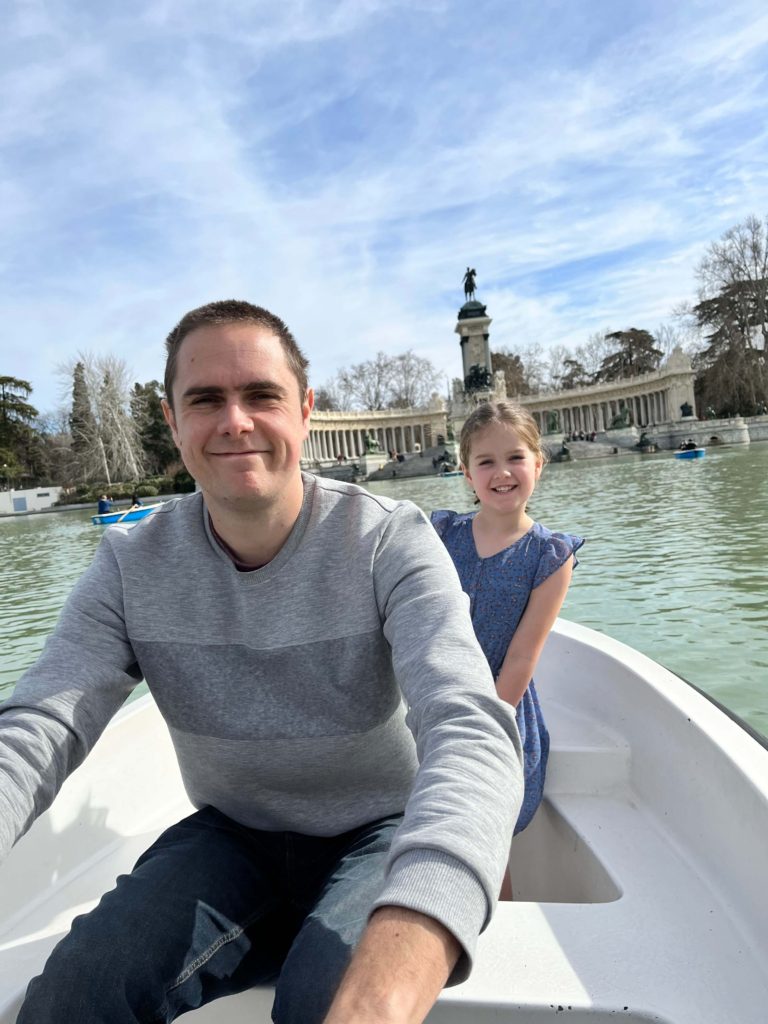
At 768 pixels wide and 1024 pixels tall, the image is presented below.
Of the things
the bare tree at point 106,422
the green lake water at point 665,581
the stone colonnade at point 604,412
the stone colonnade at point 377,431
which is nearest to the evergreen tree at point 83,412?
the bare tree at point 106,422

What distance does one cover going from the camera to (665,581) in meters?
7.61

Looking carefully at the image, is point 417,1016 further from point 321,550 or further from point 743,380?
point 743,380

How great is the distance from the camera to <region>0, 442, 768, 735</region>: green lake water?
5086 millimetres

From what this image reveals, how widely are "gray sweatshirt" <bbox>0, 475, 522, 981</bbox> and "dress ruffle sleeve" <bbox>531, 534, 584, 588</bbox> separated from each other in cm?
86

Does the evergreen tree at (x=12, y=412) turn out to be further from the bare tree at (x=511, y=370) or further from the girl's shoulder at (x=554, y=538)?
the girl's shoulder at (x=554, y=538)

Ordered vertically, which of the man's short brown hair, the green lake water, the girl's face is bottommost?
the green lake water

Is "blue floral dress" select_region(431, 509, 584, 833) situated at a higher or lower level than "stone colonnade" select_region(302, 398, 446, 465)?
lower

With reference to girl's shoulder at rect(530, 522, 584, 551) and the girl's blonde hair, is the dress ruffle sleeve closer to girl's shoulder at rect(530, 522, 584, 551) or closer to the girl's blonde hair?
girl's shoulder at rect(530, 522, 584, 551)

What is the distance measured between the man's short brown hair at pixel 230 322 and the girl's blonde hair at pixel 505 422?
933 millimetres

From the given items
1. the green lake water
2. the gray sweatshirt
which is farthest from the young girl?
the green lake water

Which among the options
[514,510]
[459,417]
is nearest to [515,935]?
[514,510]

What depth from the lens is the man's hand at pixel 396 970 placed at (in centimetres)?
79

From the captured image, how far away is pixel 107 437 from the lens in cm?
4462

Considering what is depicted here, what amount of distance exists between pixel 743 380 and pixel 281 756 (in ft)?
156
